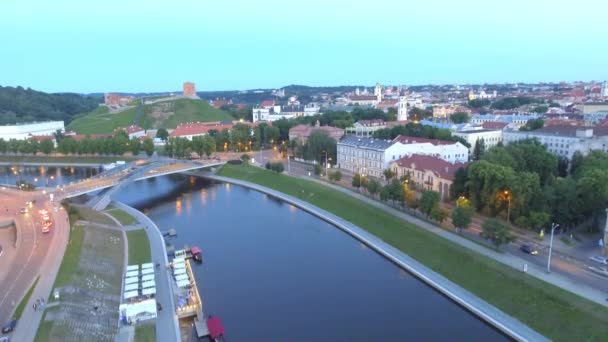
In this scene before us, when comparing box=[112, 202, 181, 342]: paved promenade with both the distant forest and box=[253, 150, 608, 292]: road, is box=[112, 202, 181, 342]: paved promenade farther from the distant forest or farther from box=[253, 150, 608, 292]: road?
the distant forest

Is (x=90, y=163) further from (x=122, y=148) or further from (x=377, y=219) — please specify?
(x=377, y=219)

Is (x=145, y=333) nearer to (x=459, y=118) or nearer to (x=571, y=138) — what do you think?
(x=571, y=138)

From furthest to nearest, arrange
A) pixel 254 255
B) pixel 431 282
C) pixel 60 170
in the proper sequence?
pixel 60 170, pixel 254 255, pixel 431 282

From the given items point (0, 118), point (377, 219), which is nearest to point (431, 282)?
point (377, 219)

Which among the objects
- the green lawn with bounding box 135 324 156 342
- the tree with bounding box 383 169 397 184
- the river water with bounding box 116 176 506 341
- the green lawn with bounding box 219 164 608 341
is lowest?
the river water with bounding box 116 176 506 341

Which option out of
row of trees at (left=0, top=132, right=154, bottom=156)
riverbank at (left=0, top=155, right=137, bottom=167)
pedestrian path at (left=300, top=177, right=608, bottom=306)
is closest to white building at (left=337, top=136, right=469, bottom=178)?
pedestrian path at (left=300, top=177, right=608, bottom=306)

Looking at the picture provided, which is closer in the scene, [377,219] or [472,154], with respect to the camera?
[377,219]
